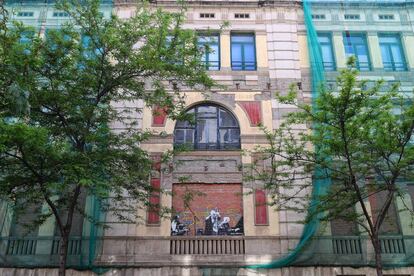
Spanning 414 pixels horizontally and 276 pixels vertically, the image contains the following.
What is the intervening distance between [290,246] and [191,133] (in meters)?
6.07

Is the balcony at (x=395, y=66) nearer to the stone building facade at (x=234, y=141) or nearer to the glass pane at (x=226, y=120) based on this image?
the stone building facade at (x=234, y=141)

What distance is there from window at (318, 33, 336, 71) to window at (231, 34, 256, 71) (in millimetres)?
3076

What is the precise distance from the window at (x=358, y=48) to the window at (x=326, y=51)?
0.70m

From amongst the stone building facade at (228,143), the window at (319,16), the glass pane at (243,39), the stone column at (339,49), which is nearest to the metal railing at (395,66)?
the stone column at (339,49)

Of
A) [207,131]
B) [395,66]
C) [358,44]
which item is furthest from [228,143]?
[395,66]

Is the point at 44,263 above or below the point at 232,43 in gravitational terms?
below

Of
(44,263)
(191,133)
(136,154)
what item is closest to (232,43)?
(191,133)

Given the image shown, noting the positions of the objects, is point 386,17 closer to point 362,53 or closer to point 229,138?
point 362,53

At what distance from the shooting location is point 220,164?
18.1m

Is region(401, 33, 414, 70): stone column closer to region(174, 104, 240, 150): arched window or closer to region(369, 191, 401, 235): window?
region(369, 191, 401, 235): window

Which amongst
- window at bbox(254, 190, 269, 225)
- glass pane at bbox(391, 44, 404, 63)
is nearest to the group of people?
window at bbox(254, 190, 269, 225)

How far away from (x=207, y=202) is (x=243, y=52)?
24.0 ft

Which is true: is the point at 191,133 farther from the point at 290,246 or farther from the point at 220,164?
the point at 290,246

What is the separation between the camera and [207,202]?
1761cm
